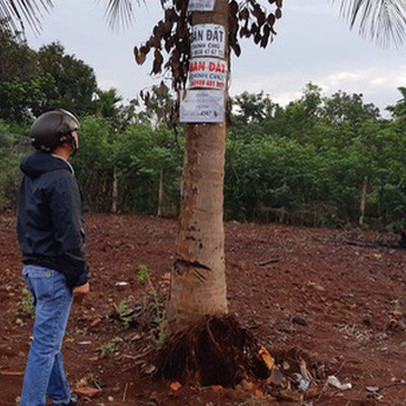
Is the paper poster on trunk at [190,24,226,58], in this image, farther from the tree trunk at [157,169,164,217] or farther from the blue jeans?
the tree trunk at [157,169,164,217]

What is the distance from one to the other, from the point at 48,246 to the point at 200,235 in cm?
97

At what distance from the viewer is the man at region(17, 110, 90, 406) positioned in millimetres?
2688

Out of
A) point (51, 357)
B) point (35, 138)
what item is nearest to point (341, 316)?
point (51, 357)

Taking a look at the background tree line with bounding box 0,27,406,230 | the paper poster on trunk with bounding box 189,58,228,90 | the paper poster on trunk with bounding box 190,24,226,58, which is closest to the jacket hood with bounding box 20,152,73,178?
the paper poster on trunk with bounding box 189,58,228,90

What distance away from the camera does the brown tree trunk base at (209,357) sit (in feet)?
10.6

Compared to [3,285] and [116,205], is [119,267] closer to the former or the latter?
[3,285]

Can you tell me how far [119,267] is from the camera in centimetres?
701

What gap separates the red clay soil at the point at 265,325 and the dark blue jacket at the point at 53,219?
0.91m

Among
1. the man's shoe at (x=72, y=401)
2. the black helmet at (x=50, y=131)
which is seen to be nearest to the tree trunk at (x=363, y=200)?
the man's shoe at (x=72, y=401)

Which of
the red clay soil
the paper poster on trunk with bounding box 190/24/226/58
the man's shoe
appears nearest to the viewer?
the man's shoe

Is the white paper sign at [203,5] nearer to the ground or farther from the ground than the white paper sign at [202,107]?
farther from the ground

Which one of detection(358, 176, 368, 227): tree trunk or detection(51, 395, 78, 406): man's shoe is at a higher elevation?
detection(358, 176, 368, 227): tree trunk

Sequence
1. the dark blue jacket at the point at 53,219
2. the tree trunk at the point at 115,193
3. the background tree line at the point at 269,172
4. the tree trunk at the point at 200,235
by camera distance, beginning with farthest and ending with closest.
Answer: the tree trunk at the point at 115,193 → the background tree line at the point at 269,172 → the tree trunk at the point at 200,235 → the dark blue jacket at the point at 53,219

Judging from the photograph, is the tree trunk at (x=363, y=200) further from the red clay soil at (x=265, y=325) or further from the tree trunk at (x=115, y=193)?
the tree trunk at (x=115, y=193)
